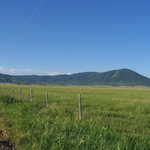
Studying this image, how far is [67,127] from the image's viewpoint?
412 inches

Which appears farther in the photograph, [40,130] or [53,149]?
[40,130]

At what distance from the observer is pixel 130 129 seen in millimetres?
13094

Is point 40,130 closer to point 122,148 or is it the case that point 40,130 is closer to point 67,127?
point 67,127

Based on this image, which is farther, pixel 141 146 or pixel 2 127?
pixel 2 127

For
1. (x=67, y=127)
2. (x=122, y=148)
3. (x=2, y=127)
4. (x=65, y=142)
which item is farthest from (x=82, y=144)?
(x=2, y=127)

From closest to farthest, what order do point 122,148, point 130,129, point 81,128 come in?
point 122,148 → point 81,128 → point 130,129

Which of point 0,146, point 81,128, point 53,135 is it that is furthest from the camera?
point 81,128

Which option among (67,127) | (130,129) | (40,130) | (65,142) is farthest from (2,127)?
(130,129)

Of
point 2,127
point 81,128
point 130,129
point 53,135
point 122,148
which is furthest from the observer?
point 130,129

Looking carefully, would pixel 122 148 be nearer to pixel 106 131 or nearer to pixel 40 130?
pixel 106 131

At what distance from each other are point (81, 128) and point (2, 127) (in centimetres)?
345

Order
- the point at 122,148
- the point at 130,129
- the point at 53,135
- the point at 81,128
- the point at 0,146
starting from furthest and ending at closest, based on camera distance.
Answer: the point at 130,129, the point at 81,128, the point at 53,135, the point at 0,146, the point at 122,148

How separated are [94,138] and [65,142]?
3.11 ft

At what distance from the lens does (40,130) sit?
10.3 meters
